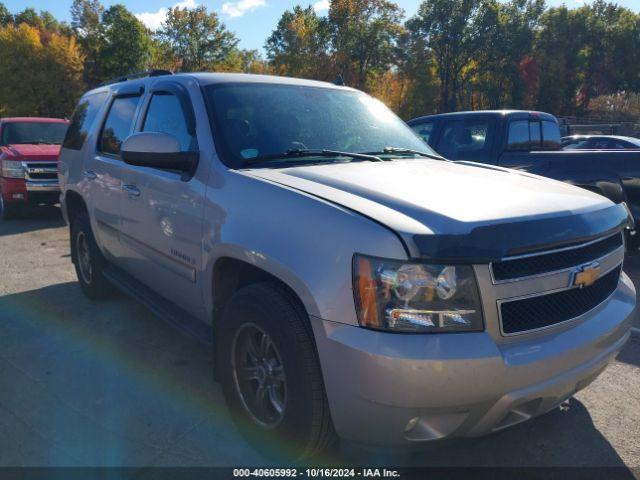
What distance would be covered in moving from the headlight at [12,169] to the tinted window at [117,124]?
580 centimetres

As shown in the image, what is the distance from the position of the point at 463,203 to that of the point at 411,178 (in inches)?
20.1

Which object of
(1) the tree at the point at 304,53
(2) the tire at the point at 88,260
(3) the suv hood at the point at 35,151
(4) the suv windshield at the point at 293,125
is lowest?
(2) the tire at the point at 88,260

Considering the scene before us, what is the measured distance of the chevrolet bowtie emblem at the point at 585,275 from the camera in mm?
2303

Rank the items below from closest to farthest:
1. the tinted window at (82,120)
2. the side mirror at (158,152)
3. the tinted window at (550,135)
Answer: the side mirror at (158,152), the tinted window at (82,120), the tinted window at (550,135)

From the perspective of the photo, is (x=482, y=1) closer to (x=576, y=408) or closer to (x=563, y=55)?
(x=563, y=55)

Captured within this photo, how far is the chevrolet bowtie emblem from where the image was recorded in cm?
230

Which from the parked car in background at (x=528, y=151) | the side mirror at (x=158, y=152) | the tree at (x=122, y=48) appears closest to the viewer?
the side mirror at (x=158, y=152)

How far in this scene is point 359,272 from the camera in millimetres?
2064

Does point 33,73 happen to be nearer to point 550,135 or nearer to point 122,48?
point 122,48

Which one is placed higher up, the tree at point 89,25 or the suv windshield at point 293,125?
the tree at point 89,25

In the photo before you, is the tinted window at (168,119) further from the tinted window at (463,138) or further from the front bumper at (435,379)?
the tinted window at (463,138)

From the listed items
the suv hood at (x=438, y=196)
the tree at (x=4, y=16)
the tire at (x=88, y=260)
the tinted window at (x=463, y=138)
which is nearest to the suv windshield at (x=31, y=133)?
the tire at (x=88, y=260)

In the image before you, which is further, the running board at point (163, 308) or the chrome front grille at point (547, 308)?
the running board at point (163, 308)

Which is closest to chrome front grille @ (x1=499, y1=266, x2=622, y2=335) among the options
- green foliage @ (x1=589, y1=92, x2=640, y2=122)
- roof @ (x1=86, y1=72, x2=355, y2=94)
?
roof @ (x1=86, y1=72, x2=355, y2=94)
